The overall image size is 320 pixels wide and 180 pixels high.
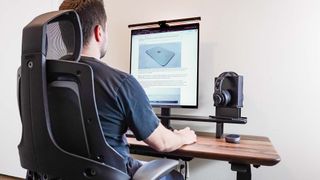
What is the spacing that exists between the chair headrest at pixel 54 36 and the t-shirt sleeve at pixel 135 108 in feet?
0.61

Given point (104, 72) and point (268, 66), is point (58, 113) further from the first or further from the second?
point (268, 66)

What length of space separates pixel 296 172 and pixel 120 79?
136cm

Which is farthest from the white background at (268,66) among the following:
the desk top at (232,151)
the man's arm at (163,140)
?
the man's arm at (163,140)

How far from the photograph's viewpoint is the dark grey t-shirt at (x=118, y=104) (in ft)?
2.78

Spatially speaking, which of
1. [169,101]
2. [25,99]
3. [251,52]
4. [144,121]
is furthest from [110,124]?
[251,52]

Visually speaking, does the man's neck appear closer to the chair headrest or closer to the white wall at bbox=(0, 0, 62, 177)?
the chair headrest

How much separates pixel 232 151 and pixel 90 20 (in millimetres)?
827

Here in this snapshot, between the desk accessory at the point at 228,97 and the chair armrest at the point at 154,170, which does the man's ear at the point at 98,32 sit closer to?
the chair armrest at the point at 154,170

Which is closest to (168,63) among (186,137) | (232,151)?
(186,137)

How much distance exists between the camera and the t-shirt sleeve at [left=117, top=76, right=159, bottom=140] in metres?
0.86

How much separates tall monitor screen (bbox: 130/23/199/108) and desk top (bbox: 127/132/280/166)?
0.41m

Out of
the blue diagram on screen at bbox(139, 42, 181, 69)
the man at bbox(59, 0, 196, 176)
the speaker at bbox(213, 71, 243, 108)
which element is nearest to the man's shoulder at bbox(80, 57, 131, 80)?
the man at bbox(59, 0, 196, 176)

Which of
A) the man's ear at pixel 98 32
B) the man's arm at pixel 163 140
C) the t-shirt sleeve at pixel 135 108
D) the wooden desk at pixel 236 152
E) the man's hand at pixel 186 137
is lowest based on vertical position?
the wooden desk at pixel 236 152

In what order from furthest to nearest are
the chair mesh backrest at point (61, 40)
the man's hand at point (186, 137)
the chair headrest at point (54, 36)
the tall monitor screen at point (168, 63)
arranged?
1. the tall monitor screen at point (168, 63)
2. the man's hand at point (186, 137)
3. the chair mesh backrest at point (61, 40)
4. the chair headrest at point (54, 36)
